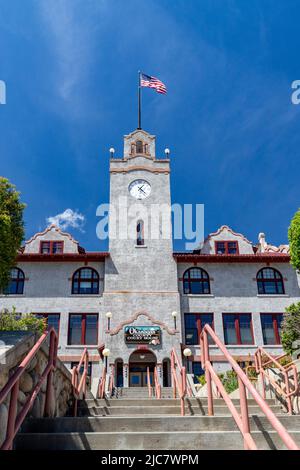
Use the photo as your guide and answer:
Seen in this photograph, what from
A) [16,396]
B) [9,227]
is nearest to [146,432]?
[16,396]

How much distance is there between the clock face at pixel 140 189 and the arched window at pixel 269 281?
10.4 metres

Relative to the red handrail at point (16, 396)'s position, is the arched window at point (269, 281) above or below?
above

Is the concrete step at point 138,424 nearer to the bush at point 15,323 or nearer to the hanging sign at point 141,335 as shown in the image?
the bush at point 15,323

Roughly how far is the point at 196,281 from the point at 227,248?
13.2 ft

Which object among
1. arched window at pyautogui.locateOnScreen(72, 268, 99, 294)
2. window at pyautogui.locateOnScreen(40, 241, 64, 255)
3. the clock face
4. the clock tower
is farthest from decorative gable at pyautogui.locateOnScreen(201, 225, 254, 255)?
window at pyautogui.locateOnScreen(40, 241, 64, 255)

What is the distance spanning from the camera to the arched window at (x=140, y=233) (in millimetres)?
29325

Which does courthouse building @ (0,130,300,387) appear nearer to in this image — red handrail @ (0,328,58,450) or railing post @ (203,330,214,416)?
railing post @ (203,330,214,416)

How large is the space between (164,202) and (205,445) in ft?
86.3

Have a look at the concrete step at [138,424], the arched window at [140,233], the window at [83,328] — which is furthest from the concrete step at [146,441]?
the arched window at [140,233]

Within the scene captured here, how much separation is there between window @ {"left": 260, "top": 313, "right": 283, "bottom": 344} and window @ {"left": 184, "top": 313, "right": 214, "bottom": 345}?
3573 millimetres

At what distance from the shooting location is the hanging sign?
83.3 feet

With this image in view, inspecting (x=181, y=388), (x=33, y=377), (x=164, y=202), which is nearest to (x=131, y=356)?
(x=164, y=202)

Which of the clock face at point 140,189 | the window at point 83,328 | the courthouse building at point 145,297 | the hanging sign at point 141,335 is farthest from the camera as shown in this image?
the clock face at point 140,189
